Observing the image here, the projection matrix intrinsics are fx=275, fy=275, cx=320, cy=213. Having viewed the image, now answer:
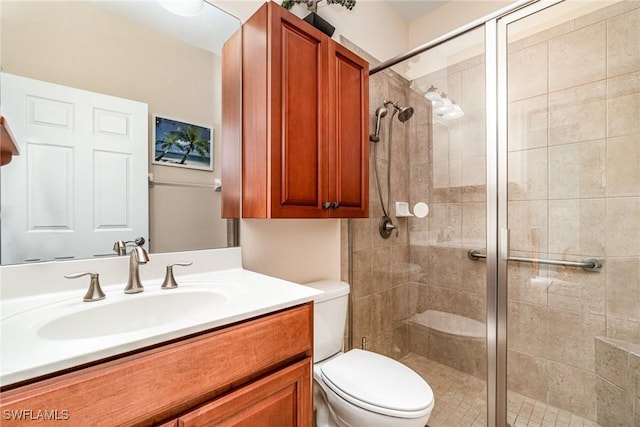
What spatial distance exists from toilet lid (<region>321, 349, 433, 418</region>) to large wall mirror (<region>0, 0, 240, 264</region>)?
0.74 metres

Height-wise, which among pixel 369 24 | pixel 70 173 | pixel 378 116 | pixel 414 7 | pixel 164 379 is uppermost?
pixel 414 7

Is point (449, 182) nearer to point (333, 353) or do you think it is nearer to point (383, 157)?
point (383, 157)

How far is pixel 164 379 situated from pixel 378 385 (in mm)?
817

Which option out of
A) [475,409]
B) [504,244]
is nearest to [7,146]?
[504,244]

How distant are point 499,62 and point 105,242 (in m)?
1.83

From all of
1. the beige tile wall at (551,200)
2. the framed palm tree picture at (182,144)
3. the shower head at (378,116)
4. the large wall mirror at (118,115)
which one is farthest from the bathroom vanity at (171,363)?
the shower head at (378,116)

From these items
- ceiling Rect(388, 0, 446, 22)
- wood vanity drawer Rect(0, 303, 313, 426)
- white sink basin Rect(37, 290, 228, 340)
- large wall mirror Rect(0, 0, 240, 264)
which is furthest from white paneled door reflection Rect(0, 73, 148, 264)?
ceiling Rect(388, 0, 446, 22)

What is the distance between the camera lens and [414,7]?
2098 millimetres

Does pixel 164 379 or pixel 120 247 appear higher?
pixel 120 247

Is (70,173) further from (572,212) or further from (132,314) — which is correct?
(572,212)

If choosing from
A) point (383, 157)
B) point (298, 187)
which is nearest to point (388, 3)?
point (383, 157)

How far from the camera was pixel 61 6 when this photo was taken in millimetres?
863

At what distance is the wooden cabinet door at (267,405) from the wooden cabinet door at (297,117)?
1.81 feet

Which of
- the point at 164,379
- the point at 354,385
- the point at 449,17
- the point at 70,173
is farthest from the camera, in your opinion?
the point at 449,17
